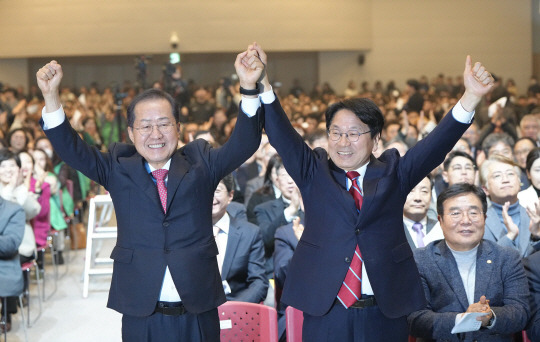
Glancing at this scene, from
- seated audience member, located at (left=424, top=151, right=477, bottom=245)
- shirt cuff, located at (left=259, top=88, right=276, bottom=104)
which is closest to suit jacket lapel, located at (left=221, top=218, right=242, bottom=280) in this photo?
shirt cuff, located at (left=259, top=88, right=276, bottom=104)

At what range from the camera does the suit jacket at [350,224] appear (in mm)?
2504

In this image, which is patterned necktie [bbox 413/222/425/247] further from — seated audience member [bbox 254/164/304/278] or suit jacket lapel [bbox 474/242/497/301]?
suit jacket lapel [bbox 474/242/497/301]

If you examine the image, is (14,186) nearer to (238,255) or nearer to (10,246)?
(10,246)

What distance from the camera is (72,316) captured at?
18.4 feet

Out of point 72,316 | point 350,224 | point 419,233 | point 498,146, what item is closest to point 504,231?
point 419,233

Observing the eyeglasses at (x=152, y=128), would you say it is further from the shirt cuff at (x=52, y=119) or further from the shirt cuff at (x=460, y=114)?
the shirt cuff at (x=460, y=114)

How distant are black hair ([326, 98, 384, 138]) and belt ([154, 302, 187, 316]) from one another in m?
0.77

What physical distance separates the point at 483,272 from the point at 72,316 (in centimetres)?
330

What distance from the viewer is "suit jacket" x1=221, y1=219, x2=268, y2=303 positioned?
3.95 meters

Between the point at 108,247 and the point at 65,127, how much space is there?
5.59 metres

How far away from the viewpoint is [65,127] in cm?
250

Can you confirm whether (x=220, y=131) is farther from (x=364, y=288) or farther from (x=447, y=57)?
(x=447, y=57)

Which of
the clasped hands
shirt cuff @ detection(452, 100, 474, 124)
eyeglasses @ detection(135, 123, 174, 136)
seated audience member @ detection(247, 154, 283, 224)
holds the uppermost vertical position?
shirt cuff @ detection(452, 100, 474, 124)

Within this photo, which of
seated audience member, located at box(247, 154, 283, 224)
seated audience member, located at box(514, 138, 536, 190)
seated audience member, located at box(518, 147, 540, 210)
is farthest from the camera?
seated audience member, located at box(514, 138, 536, 190)
